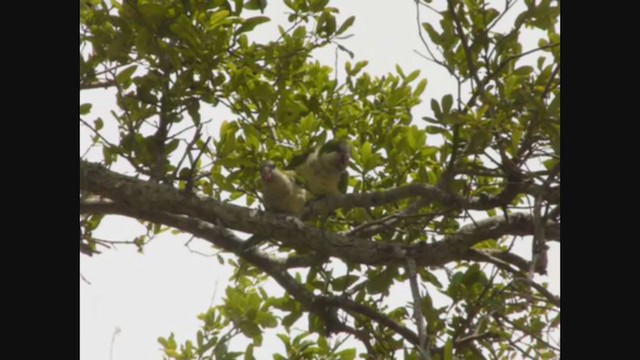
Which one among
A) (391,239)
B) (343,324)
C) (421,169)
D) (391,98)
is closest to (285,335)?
(343,324)

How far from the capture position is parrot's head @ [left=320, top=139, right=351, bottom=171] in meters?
4.29

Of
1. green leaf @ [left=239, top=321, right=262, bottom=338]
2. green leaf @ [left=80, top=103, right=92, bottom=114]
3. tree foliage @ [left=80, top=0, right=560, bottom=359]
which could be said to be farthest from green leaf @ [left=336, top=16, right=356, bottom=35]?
green leaf @ [left=239, top=321, right=262, bottom=338]

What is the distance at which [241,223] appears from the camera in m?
3.69

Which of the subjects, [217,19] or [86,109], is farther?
[86,109]

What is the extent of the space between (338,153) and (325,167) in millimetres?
159

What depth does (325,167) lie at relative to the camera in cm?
441

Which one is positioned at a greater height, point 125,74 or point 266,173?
point 125,74

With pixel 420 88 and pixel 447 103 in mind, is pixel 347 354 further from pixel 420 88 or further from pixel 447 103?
pixel 420 88

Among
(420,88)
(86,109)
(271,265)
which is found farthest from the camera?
(420,88)

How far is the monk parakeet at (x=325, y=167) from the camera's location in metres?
4.31

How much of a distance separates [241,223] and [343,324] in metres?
0.97

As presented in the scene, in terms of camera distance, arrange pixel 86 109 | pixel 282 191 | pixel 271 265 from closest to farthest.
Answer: pixel 86 109, pixel 271 265, pixel 282 191

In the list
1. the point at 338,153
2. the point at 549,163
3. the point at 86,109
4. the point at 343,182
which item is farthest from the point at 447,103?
the point at 86,109
